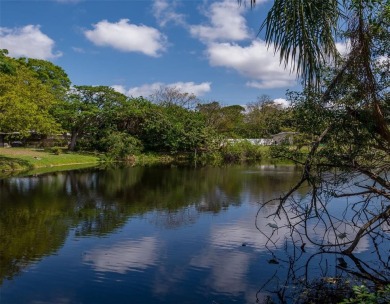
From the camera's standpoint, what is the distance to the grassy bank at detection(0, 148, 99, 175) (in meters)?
34.9

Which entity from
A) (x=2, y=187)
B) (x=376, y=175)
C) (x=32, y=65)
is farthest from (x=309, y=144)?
(x=32, y=65)

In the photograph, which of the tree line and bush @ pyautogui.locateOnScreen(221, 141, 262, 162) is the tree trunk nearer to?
the tree line

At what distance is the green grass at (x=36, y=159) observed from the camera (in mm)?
34969

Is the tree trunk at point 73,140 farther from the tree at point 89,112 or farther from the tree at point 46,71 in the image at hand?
the tree at point 46,71

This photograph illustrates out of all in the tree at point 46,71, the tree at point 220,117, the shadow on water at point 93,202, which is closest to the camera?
the shadow on water at point 93,202

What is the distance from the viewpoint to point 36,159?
126ft

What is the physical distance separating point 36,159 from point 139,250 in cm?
2898

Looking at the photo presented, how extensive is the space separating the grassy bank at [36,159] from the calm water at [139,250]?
12.3m

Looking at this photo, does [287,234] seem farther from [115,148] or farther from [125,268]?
[115,148]

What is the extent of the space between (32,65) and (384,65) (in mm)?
59665

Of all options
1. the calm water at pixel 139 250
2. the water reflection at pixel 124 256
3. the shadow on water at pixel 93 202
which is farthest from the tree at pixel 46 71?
the water reflection at pixel 124 256

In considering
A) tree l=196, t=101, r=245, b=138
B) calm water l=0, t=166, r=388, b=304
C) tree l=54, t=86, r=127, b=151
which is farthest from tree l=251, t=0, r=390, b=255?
tree l=196, t=101, r=245, b=138

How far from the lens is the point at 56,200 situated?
2134 cm

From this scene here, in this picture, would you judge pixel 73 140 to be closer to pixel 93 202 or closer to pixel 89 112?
pixel 89 112
